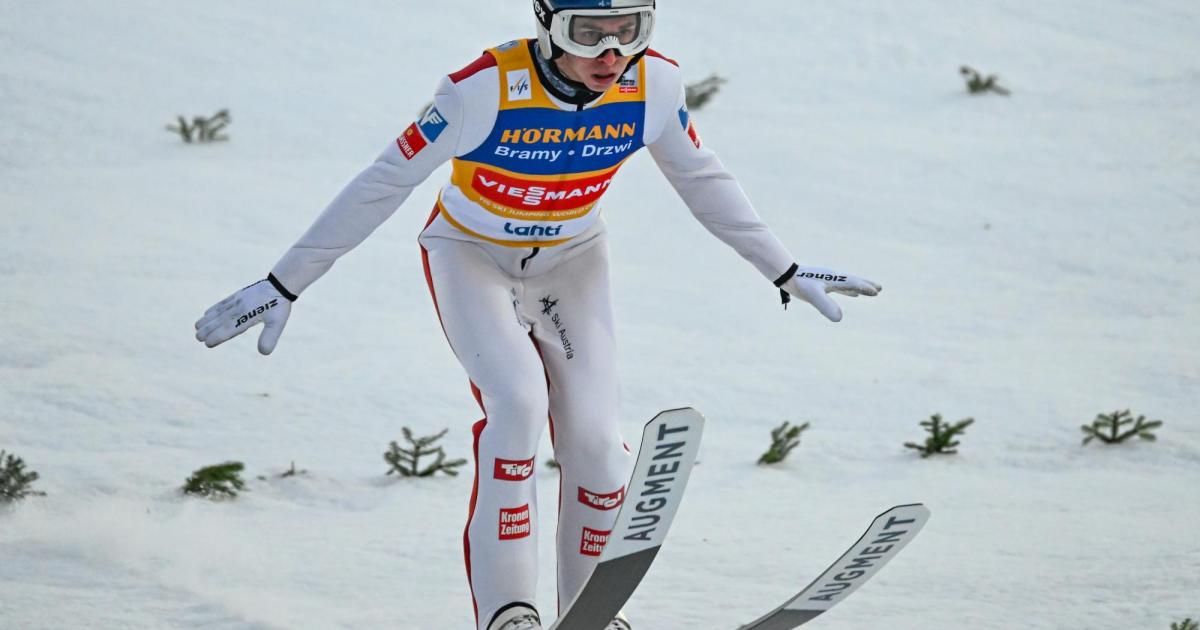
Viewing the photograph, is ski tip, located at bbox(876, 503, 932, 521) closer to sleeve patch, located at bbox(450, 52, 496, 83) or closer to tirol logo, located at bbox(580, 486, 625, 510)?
tirol logo, located at bbox(580, 486, 625, 510)

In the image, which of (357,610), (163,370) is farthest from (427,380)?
(357,610)

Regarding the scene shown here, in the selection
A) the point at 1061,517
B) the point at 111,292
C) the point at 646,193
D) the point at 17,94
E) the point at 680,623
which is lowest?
the point at 680,623

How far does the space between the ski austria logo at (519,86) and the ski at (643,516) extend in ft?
3.25

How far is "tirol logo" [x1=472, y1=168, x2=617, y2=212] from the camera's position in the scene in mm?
4133

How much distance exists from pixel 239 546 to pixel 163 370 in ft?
5.52

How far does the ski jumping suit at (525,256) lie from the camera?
4.02m

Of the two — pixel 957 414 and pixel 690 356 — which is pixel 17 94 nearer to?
pixel 690 356

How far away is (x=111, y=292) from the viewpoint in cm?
739

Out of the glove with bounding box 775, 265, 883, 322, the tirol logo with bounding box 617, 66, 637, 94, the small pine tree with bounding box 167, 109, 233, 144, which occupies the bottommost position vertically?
the glove with bounding box 775, 265, 883, 322

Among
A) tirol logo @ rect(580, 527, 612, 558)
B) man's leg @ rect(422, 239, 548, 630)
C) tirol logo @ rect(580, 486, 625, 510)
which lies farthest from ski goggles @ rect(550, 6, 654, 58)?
tirol logo @ rect(580, 527, 612, 558)

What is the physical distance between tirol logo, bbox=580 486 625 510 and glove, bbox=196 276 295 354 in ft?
3.24

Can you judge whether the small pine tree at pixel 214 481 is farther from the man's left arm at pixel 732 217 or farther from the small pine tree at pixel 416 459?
the man's left arm at pixel 732 217

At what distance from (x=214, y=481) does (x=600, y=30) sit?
8.57ft

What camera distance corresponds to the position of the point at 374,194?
406cm
